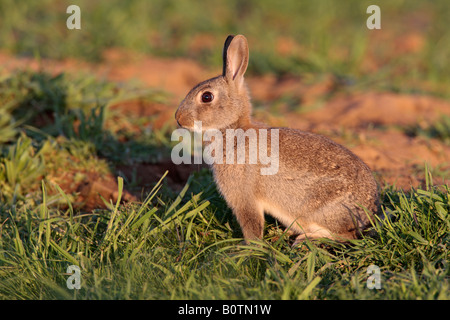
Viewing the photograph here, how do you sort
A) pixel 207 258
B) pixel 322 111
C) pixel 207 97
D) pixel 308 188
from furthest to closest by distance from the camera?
pixel 322 111 → pixel 207 97 → pixel 308 188 → pixel 207 258

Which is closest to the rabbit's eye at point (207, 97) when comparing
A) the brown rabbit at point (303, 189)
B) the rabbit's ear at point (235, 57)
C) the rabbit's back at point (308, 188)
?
the rabbit's ear at point (235, 57)

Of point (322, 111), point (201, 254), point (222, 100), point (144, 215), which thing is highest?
point (222, 100)

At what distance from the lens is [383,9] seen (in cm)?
1225

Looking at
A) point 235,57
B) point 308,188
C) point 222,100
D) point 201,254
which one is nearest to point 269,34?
point 235,57

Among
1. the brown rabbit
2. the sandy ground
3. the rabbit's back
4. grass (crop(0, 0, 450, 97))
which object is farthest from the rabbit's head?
grass (crop(0, 0, 450, 97))

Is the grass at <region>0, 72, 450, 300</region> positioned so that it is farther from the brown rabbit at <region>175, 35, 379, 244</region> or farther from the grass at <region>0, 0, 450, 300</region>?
the brown rabbit at <region>175, 35, 379, 244</region>

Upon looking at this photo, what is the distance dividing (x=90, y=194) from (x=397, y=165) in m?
2.98

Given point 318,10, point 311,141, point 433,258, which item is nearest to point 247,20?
point 318,10

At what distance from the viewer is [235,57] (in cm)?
422

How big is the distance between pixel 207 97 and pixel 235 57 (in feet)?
1.28

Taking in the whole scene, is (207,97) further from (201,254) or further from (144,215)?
(201,254)

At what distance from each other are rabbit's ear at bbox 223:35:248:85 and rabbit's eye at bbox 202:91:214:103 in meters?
0.21

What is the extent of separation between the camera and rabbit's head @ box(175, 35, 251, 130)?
415 cm

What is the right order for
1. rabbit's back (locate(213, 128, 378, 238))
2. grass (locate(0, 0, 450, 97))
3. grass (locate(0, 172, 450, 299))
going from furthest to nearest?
grass (locate(0, 0, 450, 97)), rabbit's back (locate(213, 128, 378, 238)), grass (locate(0, 172, 450, 299))
